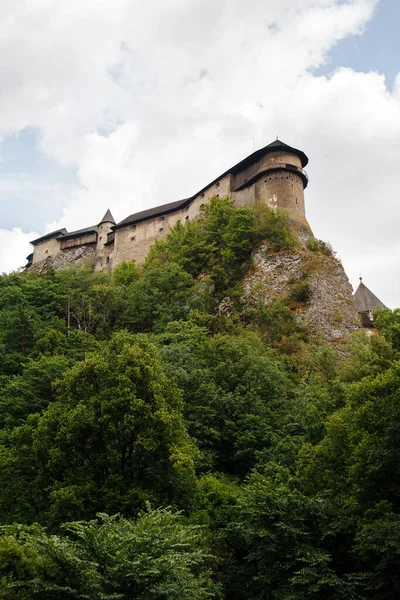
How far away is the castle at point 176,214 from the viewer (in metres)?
52.2

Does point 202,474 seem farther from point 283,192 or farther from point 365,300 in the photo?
point 365,300

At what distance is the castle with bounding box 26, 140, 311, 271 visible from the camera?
5216 cm

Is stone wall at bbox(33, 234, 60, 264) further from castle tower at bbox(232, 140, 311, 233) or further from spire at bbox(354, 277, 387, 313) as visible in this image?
spire at bbox(354, 277, 387, 313)

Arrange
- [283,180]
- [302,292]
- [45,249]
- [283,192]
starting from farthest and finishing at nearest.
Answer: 1. [45,249]
2. [283,180]
3. [283,192]
4. [302,292]

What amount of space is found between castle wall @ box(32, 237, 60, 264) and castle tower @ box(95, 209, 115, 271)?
7183 mm

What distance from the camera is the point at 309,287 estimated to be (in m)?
43.8

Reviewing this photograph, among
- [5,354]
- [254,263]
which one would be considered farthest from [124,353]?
[254,263]

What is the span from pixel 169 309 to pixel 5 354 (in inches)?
477

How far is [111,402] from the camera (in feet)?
65.5

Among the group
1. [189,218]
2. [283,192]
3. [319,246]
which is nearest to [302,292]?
[319,246]

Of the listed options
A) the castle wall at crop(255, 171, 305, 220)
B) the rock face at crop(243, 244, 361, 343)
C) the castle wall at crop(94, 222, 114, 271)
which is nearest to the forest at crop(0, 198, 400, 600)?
the rock face at crop(243, 244, 361, 343)

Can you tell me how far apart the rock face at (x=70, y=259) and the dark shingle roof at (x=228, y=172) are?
17.2 feet

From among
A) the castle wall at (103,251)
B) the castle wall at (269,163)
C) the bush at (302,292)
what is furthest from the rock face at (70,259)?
the bush at (302,292)

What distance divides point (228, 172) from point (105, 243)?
2096 cm
